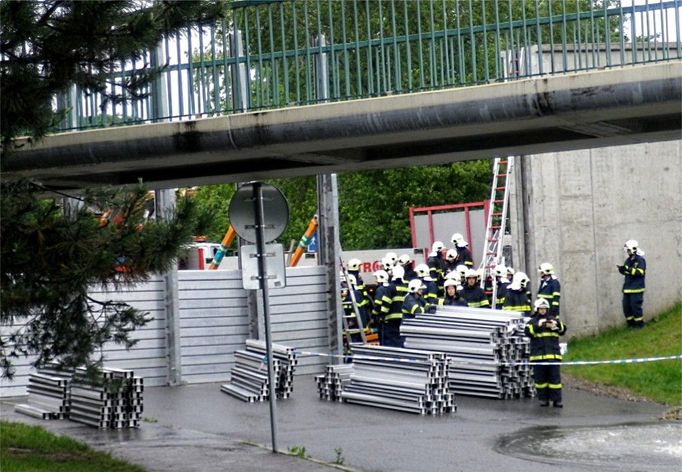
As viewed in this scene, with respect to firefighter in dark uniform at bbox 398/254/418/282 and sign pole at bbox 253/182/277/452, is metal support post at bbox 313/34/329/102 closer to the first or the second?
sign pole at bbox 253/182/277/452

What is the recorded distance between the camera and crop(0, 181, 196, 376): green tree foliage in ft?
34.5

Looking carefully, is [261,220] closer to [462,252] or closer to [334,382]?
[334,382]

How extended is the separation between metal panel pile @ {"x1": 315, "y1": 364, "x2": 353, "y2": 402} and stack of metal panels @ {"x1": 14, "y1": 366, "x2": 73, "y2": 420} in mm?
4027

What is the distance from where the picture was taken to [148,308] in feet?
68.8

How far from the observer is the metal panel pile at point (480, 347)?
1919cm

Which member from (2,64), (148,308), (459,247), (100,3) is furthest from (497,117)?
(459,247)

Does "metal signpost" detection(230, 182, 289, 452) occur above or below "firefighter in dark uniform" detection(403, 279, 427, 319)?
above

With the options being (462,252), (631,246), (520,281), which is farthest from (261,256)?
(462,252)

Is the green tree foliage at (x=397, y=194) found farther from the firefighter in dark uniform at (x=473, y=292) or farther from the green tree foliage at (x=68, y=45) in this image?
the green tree foliage at (x=68, y=45)

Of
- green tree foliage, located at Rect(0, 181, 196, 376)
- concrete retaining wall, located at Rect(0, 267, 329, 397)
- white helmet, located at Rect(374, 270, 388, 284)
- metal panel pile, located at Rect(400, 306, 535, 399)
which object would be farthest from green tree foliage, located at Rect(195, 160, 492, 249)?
green tree foliage, located at Rect(0, 181, 196, 376)

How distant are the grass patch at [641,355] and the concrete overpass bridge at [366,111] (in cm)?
729

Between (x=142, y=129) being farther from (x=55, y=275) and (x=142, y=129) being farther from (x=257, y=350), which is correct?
(x=257, y=350)

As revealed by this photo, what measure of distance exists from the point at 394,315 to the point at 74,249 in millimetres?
14314

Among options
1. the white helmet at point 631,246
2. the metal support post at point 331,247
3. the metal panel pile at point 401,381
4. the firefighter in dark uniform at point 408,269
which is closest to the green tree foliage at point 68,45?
the metal panel pile at point 401,381
